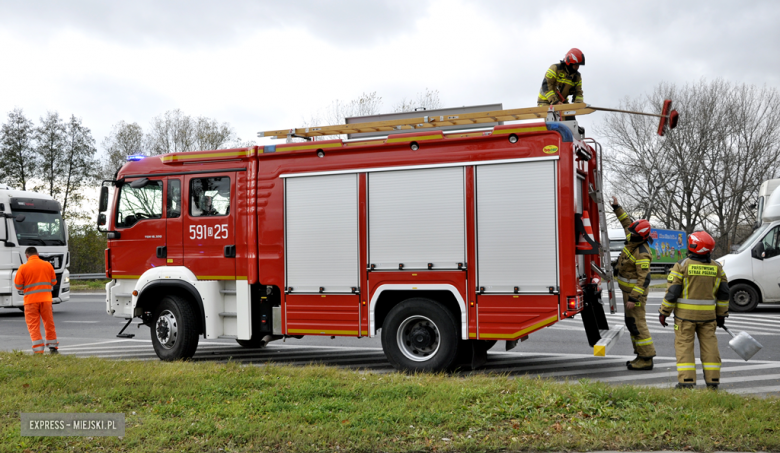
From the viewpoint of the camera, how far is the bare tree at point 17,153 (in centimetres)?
3631

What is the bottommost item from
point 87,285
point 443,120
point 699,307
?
point 87,285

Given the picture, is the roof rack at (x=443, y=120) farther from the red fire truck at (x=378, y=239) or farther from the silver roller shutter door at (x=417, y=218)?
the silver roller shutter door at (x=417, y=218)

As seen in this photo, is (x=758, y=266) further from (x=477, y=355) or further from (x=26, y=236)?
(x=26, y=236)

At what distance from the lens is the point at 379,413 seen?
5.53 metres

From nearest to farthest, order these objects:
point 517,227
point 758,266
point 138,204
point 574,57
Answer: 1. point 517,227
2. point 574,57
3. point 138,204
4. point 758,266

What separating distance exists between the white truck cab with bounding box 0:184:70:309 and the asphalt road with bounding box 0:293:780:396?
91.7 inches

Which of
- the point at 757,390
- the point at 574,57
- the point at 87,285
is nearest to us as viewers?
the point at 757,390

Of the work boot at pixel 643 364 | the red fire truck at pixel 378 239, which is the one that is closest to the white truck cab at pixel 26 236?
the red fire truck at pixel 378 239

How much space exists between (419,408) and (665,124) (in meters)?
5.65

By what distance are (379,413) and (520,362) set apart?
161 inches

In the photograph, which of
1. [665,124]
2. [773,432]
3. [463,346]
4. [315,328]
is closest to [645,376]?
A: [463,346]

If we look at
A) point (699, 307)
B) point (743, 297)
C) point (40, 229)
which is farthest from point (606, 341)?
point (40, 229)

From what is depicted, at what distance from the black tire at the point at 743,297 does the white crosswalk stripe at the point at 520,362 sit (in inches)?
271

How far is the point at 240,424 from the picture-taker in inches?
208
